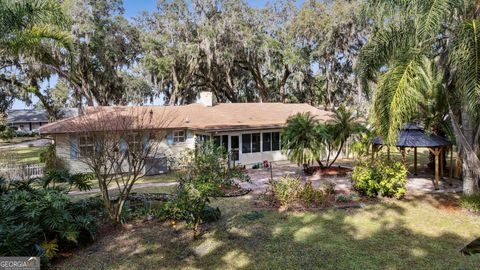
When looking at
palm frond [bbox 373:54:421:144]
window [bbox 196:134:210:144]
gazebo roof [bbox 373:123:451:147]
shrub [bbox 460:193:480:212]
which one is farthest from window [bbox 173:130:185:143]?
shrub [bbox 460:193:480:212]

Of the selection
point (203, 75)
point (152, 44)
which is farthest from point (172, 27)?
point (203, 75)

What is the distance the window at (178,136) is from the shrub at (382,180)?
9352mm

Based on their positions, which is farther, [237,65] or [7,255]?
[237,65]

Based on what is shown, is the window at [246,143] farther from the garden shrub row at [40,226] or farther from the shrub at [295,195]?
the garden shrub row at [40,226]

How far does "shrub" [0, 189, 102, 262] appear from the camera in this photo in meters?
5.12

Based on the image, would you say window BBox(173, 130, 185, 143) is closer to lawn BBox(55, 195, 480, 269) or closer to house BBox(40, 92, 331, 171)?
house BBox(40, 92, 331, 171)

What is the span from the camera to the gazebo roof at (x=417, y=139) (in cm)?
1070

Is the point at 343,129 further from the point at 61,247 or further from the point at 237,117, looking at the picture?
the point at 61,247

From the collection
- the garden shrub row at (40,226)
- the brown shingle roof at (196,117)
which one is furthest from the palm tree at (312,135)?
the garden shrub row at (40,226)

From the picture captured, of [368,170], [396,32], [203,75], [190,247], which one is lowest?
[190,247]

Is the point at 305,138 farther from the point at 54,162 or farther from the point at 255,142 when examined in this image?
the point at 54,162

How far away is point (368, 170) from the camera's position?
972 cm

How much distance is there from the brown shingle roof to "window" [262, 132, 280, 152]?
2.20ft

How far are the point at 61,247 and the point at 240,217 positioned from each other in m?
4.01
